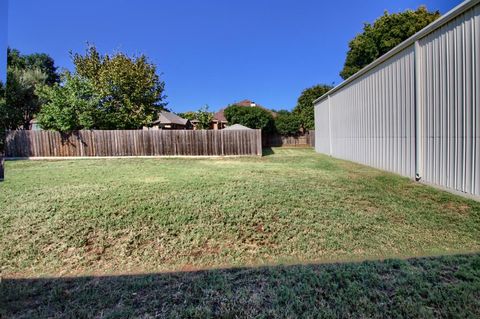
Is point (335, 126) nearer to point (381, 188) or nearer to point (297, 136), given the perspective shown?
point (381, 188)

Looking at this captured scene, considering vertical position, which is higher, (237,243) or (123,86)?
(123,86)

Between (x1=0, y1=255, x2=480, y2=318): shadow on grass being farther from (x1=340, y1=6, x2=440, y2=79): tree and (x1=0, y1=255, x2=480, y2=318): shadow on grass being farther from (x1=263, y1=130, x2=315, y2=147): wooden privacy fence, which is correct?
(x1=263, y1=130, x2=315, y2=147): wooden privacy fence

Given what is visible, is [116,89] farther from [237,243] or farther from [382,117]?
[237,243]

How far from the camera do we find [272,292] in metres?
2.51

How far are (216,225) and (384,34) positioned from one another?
79.0ft

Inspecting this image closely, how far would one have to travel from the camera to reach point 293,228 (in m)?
4.40

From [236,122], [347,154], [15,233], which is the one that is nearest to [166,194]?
[15,233]

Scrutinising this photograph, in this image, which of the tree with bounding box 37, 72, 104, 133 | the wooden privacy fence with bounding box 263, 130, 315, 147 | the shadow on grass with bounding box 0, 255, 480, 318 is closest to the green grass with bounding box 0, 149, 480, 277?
the shadow on grass with bounding box 0, 255, 480, 318

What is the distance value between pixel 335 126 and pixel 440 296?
13329 mm

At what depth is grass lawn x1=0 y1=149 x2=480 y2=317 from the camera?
2.44 metres

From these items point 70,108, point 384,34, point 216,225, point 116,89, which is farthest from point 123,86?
point 384,34

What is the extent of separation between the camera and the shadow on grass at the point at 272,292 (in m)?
2.22

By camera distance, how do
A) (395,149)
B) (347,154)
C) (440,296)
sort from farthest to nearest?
(347,154)
(395,149)
(440,296)

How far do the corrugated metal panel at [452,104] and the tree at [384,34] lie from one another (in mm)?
17790
